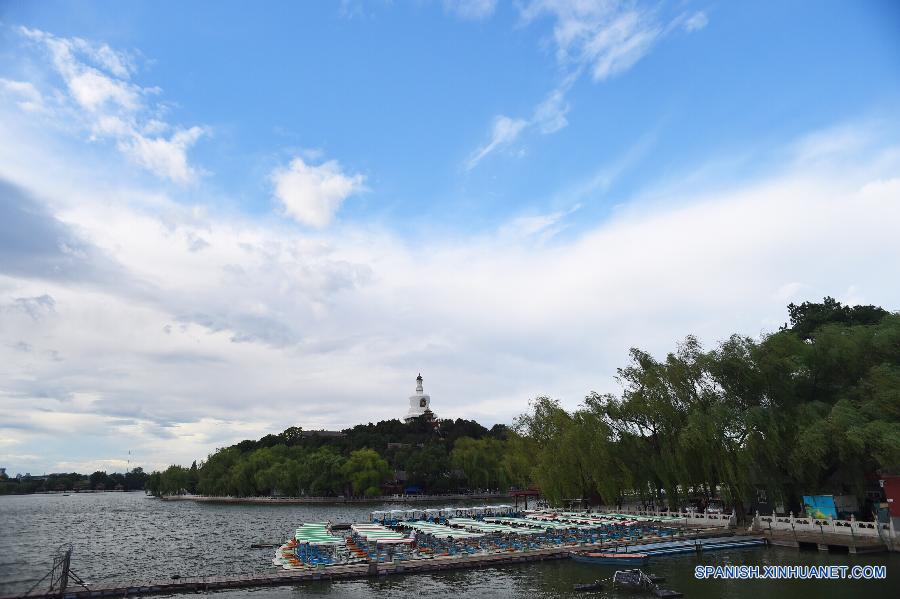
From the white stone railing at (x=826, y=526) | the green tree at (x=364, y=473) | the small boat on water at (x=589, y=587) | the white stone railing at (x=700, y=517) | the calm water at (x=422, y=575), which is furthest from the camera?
the green tree at (x=364, y=473)

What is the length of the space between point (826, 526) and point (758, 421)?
24.7 ft

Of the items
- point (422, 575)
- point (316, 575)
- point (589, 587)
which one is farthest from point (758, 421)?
point (316, 575)

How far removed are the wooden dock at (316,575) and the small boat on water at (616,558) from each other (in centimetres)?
221

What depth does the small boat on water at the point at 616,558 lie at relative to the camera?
35034 mm

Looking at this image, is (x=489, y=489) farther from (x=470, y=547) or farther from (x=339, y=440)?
(x=470, y=547)

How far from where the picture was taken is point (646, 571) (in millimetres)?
33281

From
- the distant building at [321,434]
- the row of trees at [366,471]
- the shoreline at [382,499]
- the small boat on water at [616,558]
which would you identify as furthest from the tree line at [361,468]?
the small boat on water at [616,558]

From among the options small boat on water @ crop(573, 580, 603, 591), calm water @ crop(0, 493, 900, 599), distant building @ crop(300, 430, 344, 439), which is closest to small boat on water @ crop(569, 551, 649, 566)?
calm water @ crop(0, 493, 900, 599)

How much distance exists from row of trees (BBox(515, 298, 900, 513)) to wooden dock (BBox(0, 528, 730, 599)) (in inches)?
407

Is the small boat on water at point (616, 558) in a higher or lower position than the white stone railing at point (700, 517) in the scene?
lower

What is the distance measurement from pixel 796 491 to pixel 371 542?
32.9 metres

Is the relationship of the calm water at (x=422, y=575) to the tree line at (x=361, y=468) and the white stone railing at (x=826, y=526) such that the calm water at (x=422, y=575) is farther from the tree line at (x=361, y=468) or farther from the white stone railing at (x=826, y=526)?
the tree line at (x=361, y=468)

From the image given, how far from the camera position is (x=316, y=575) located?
32.9 m

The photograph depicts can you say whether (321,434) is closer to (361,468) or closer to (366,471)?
(361,468)
